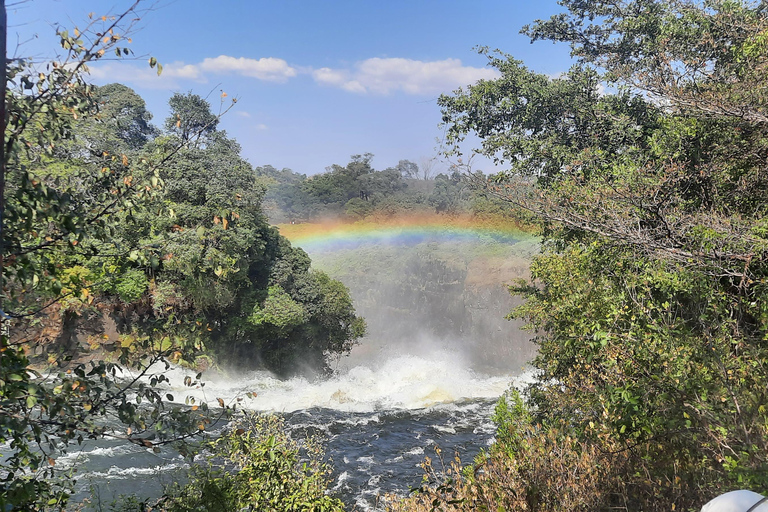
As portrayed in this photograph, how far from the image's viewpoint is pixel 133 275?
1823cm

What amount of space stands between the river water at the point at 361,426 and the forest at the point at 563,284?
195cm

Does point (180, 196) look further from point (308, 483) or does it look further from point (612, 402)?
point (612, 402)

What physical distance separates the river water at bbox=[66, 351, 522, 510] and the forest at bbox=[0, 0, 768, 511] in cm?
195

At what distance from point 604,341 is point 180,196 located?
17205 millimetres

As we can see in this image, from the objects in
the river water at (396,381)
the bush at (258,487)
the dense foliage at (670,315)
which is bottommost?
the river water at (396,381)

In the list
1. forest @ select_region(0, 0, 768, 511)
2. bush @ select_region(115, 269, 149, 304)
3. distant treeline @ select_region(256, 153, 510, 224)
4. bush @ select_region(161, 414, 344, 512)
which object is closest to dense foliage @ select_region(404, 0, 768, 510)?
forest @ select_region(0, 0, 768, 511)

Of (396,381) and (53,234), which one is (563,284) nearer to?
(53,234)

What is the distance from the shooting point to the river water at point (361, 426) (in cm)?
1023

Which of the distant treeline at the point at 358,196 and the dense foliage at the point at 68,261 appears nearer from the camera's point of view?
the dense foliage at the point at 68,261

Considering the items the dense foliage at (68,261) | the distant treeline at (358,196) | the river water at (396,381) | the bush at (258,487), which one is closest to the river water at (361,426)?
the river water at (396,381)

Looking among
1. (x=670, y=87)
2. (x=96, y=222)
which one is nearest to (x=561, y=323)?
(x=670, y=87)

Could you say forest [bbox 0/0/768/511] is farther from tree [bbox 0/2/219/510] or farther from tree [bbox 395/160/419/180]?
tree [bbox 395/160/419/180]

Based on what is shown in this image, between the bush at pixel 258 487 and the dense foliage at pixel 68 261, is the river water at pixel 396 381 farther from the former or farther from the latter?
the bush at pixel 258 487

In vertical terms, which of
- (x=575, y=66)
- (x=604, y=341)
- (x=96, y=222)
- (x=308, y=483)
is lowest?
(x=308, y=483)
